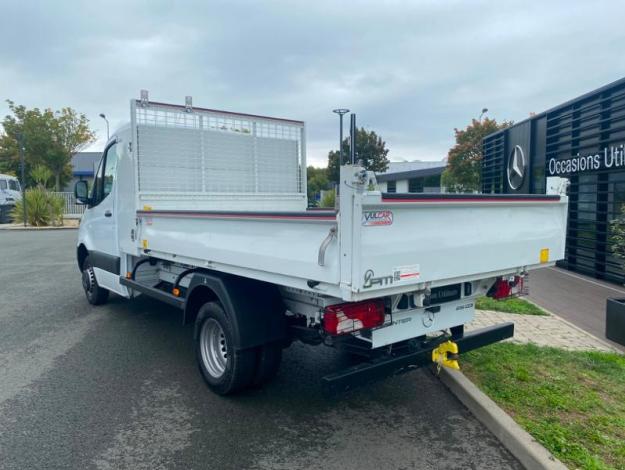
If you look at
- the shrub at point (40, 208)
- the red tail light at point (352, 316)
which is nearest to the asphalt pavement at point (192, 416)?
the red tail light at point (352, 316)

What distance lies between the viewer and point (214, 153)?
6711 millimetres

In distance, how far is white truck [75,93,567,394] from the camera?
10.4ft

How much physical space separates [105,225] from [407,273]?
5.13m

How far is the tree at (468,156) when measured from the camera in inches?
1092

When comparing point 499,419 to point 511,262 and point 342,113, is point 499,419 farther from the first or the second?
point 342,113

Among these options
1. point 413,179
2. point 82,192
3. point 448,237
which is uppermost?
point 413,179

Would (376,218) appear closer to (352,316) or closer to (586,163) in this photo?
(352,316)


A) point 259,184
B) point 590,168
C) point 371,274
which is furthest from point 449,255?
point 590,168

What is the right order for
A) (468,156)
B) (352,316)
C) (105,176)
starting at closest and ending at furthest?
(352,316), (105,176), (468,156)

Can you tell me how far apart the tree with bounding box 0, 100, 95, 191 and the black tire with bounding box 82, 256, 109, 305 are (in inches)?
1203

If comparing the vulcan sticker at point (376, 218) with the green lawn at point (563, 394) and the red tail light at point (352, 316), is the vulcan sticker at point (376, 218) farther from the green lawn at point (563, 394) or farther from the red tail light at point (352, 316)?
the green lawn at point (563, 394)

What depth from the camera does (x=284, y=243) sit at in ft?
11.7

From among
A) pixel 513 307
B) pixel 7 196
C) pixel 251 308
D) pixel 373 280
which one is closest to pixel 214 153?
pixel 251 308

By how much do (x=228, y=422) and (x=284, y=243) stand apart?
155cm
